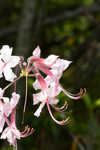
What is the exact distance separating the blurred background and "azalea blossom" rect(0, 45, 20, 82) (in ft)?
3.90

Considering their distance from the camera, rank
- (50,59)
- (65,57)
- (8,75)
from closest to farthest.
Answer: (50,59), (8,75), (65,57)

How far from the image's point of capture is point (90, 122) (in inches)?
99.3

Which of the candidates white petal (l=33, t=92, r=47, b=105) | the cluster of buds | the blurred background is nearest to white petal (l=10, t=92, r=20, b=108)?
the cluster of buds

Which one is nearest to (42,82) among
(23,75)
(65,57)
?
(23,75)

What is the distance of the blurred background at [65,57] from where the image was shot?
2652 mm

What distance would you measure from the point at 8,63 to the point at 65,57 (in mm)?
1868

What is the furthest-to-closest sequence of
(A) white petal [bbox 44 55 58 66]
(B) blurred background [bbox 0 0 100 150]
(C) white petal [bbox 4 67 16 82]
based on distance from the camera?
(B) blurred background [bbox 0 0 100 150]
(C) white petal [bbox 4 67 16 82]
(A) white petal [bbox 44 55 58 66]

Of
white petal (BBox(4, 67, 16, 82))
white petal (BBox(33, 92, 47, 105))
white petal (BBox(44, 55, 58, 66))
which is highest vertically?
white petal (BBox(4, 67, 16, 82))

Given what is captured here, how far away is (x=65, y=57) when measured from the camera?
303 cm

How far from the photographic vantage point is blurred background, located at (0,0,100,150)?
2652mm

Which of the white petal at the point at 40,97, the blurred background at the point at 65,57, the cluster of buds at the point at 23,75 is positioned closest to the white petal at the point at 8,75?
the cluster of buds at the point at 23,75

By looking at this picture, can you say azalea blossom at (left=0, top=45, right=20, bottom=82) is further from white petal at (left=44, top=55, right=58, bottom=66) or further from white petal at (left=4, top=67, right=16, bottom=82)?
white petal at (left=44, top=55, right=58, bottom=66)

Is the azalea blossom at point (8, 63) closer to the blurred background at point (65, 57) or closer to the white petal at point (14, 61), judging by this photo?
the white petal at point (14, 61)

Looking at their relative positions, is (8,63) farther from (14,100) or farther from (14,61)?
(14,100)
